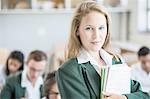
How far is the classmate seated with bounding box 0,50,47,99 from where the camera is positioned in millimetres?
2488

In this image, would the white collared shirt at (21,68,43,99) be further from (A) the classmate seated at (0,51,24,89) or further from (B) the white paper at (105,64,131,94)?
(B) the white paper at (105,64,131,94)

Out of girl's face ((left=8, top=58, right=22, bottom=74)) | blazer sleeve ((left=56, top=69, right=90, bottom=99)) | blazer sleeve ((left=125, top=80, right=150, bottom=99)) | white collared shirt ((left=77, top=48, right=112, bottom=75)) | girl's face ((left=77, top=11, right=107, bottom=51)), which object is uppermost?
girl's face ((left=77, top=11, right=107, bottom=51))

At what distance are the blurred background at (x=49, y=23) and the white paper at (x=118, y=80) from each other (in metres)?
4.28

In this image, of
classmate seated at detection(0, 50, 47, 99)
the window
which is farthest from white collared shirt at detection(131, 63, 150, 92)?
the window

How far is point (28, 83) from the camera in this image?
2576 millimetres

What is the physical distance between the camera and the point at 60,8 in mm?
5543

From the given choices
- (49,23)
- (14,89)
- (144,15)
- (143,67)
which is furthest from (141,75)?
(49,23)

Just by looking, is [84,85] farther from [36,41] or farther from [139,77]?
[36,41]

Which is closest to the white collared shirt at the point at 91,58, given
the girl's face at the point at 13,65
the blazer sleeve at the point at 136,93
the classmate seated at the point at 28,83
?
the blazer sleeve at the point at 136,93

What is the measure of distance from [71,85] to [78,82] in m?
0.02

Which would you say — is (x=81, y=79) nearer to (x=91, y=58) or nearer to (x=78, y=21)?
(x=91, y=58)

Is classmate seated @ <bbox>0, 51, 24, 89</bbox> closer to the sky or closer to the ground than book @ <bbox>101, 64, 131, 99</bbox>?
closer to the ground

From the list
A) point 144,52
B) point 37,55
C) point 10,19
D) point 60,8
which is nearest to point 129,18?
point 60,8

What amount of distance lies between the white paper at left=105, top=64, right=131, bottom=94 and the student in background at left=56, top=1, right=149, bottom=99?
3cm
